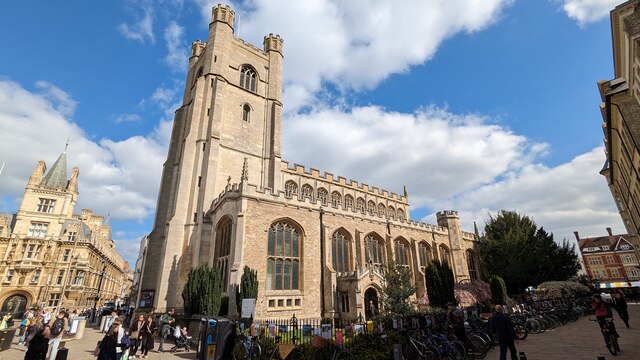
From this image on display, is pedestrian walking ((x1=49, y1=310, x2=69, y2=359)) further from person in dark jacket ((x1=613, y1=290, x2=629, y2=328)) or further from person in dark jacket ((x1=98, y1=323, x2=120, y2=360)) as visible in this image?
Result: person in dark jacket ((x1=613, y1=290, x2=629, y2=328))

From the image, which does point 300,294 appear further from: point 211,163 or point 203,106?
point 203,106

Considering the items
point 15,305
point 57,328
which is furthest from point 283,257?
point 15,305

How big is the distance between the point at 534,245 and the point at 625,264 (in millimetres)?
39373

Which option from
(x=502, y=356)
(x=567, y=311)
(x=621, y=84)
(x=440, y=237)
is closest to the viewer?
(x=502, y=356)

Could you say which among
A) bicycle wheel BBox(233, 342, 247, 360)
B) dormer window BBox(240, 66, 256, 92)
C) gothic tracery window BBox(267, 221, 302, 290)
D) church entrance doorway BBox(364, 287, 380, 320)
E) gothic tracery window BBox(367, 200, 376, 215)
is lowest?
bicycle wheel BBox(233, 342, 247, 360)

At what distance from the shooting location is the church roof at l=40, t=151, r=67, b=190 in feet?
122

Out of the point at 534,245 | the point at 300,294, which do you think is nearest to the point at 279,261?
the point at 300,294

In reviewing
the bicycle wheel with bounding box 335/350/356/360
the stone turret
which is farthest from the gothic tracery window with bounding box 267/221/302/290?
the stone turret

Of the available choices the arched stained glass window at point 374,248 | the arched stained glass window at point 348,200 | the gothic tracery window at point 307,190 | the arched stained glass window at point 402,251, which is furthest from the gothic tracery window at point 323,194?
the arched stained glass window at point 402,251

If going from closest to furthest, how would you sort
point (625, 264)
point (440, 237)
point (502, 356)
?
point (502, 356) → point (440, 237) → point (625, 264)

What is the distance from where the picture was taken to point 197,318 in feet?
48.0

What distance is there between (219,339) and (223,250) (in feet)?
35.0

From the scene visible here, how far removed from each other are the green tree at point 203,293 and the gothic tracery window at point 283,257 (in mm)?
3544

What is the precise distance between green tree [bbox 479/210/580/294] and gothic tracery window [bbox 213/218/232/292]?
27.0m
